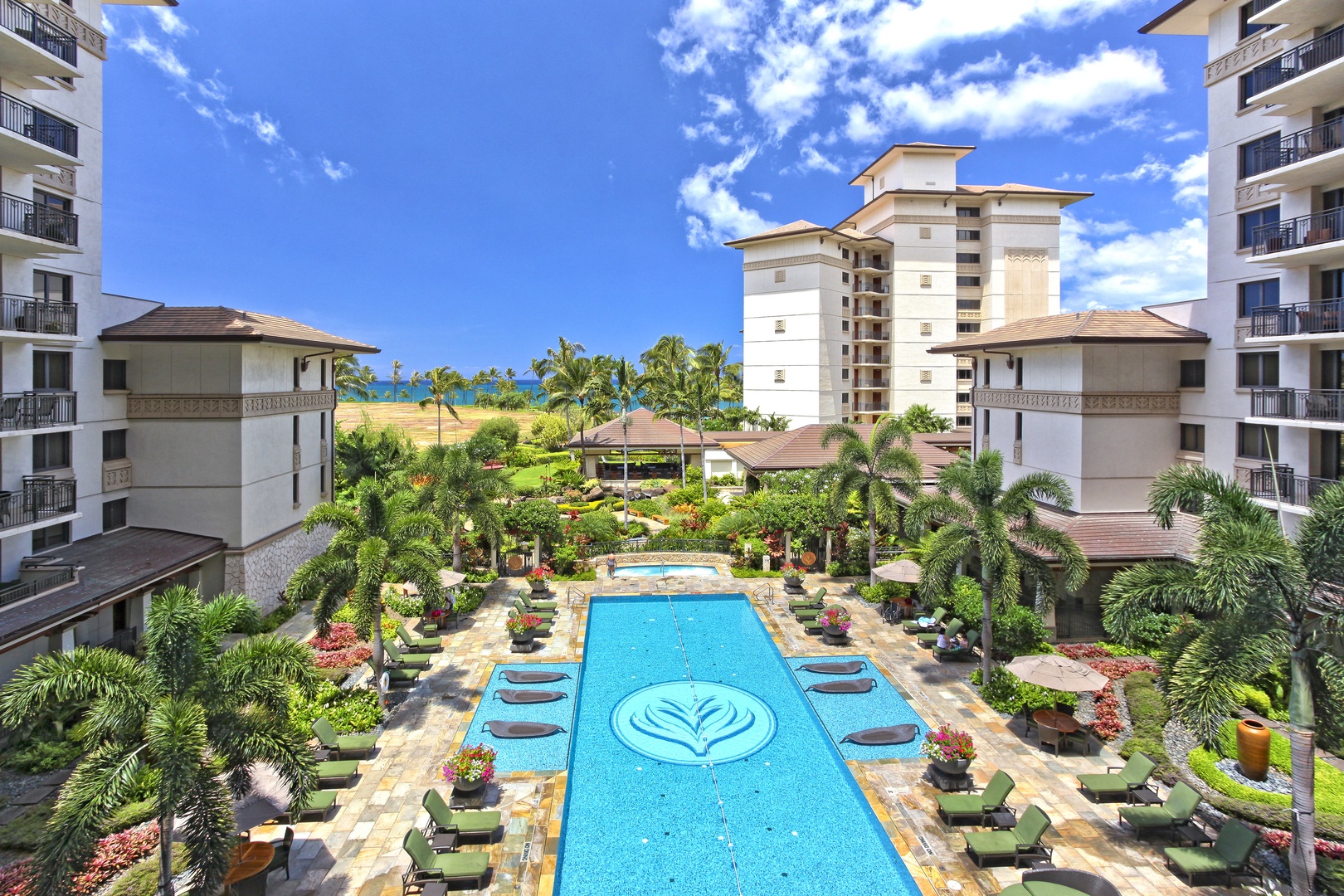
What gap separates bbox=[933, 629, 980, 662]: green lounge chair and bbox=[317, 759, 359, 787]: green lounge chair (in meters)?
15.2

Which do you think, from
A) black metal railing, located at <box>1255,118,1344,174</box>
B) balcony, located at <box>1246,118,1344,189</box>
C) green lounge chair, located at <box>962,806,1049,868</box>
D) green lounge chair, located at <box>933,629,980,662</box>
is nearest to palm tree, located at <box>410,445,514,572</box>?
green lounge chair, located at <box>933,629,980,662</box>

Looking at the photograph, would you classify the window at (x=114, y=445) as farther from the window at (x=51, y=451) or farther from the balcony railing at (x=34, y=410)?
the balcony railing at (x=34, y=410)

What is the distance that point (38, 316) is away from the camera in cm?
1795

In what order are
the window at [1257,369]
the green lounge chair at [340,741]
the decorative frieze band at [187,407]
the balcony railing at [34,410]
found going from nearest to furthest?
the green lounge chair at [340,741] → the balcony railing at [34,410] → the window at [1257,369] → the decorative frieze band at [187,407]

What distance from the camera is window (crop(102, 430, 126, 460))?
2091 cm

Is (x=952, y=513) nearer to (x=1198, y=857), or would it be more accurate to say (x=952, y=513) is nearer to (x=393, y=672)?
(x=1198, y=857)

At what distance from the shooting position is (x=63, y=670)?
878 centimetres

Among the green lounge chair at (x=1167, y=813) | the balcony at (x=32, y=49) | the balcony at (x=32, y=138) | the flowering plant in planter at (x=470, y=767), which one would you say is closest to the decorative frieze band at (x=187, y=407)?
the balcony at (x=32, y=138)

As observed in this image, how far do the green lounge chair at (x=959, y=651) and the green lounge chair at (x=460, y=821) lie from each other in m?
13.2

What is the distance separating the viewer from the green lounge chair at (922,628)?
2139 cm

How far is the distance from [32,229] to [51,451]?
585 cm

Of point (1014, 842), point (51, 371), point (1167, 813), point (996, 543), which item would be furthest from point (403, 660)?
point (1167, 813)

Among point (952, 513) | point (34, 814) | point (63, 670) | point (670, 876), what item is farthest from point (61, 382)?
point (952, 513)

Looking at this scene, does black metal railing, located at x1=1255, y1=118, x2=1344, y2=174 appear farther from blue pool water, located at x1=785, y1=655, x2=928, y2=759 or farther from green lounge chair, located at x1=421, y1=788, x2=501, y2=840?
green lounge chair, located at x1=421, y1=788, x2=501, y2=840
